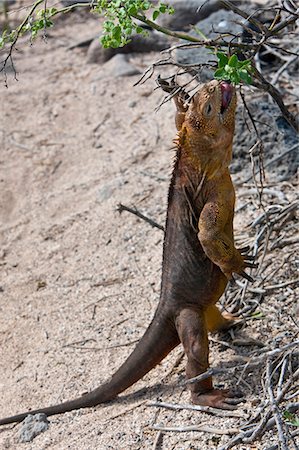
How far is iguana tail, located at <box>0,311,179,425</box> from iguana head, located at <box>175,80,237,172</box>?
966 millimetres

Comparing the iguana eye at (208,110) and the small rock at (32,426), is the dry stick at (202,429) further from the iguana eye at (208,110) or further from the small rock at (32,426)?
the iguana eye at (208,110)

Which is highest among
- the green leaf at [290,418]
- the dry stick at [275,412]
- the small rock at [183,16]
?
the small rock at [183,16]

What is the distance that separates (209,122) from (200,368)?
1312 millimetres

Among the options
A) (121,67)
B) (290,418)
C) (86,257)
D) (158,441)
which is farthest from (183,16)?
(290,418)

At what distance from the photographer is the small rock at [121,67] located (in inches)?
353

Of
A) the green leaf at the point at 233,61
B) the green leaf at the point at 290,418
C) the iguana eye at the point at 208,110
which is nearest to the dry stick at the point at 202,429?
the green leaf at the point at 290,418

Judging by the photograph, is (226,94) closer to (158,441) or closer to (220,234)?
(220,234)

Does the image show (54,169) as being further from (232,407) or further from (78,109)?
(232,407)

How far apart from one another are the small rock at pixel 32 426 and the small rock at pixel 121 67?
198 inches

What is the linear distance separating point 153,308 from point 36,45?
565 cm

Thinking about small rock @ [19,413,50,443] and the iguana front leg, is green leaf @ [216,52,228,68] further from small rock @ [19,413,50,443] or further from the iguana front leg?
small rock @ [19,413,50,443]

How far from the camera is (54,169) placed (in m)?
7.85

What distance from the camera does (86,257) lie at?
21.4 ft

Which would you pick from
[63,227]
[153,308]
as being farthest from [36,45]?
[153,308]
